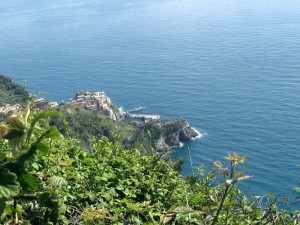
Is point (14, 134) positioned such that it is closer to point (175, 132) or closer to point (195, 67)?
point (175, 132)

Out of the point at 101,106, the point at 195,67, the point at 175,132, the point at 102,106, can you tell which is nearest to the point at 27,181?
the point at 175,132

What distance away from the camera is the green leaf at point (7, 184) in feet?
3.78

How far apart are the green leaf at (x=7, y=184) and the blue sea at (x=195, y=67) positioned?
24515 mm

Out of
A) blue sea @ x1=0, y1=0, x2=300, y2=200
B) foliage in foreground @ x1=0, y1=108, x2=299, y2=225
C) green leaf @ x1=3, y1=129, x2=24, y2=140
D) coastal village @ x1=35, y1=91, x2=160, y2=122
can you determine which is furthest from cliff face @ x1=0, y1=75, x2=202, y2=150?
green leaf @ x1=3, y1=129, x2=24, y2=140

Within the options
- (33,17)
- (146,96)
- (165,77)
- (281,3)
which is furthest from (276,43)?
(33,17)

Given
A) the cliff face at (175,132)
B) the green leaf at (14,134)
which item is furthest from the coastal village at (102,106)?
the green leaf at (14,134)

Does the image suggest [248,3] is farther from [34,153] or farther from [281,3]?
[34,153]

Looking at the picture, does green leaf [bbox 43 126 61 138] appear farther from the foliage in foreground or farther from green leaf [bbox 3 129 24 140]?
green leaf [bbox 3 129 24 140]

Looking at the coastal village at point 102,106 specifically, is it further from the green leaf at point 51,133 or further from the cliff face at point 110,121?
the green leaf at point 51,133

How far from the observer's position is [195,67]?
192 feet

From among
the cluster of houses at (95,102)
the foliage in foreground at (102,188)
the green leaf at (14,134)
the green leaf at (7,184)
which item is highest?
the green leaf at (14,134)

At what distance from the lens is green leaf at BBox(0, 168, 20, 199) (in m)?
1.15

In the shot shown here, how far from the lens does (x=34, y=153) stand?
49.6 inches

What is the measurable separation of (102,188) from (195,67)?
5632 cm
